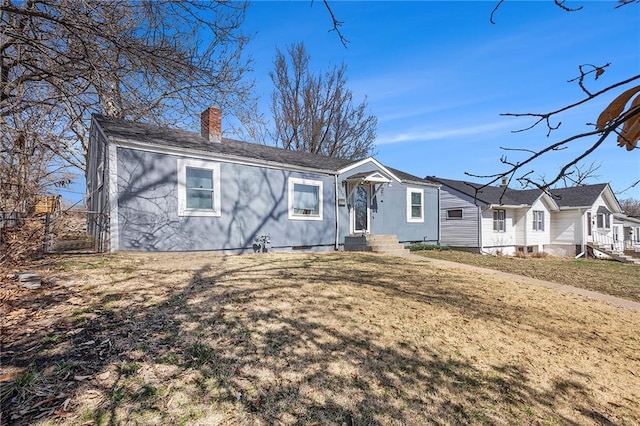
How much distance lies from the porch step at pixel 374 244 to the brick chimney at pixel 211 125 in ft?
20.7

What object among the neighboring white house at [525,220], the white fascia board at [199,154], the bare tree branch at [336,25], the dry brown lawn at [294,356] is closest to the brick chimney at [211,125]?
the white fascia board at [199,154]

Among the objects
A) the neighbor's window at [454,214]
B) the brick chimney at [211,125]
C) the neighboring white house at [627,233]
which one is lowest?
the neighboring white house at [627,233]

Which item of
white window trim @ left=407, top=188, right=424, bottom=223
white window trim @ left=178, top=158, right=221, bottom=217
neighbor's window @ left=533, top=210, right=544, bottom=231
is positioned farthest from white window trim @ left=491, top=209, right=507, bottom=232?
white window trim @ left=178, top=158, right=221, bottom=217

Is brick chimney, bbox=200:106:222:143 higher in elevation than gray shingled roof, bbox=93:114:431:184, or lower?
higher

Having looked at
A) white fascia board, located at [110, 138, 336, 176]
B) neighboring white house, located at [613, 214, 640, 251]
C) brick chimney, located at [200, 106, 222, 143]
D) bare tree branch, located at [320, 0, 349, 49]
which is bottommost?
neighboring white house, located at [613, 214, 640, 251]

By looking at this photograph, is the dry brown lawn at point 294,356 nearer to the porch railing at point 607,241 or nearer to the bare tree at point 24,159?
the bare tree at point 24,159

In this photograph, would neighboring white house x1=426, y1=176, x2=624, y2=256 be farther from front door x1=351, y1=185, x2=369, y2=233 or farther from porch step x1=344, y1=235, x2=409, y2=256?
porch step x1=344, y1=235, x2=409, y2=256

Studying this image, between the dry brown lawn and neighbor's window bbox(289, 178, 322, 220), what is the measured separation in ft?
21.8

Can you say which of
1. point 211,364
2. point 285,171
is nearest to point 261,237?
point 285,171

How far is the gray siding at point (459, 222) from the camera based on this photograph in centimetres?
1994

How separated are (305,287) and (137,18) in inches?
208

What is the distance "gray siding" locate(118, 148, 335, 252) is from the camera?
9.20m

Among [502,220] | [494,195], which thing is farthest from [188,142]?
[502,220]

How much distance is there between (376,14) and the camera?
372cm
